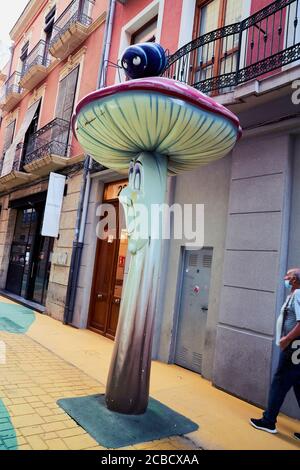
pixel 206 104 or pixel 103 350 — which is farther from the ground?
pixel 206 104

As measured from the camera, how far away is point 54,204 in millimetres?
9273

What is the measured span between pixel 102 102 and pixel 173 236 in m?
3.31

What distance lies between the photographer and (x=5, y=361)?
486cm

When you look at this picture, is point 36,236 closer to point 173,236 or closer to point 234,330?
point 173,236

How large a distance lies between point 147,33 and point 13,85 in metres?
9.51

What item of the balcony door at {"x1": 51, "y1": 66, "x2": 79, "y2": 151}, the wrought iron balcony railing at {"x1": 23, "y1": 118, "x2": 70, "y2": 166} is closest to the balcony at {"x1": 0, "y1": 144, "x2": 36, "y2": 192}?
the wrought iron balcony railing at {"x1": 23, "y1": 118, "x2": 70, "y2": 166}

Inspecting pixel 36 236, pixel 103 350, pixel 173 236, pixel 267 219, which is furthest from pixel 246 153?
pixel 36 236

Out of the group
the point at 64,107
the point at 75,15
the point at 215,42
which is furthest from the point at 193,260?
→ the point at 75,15

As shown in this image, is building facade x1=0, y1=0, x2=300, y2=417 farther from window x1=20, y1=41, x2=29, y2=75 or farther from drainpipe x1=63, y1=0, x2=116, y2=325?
window x1=20, y1=41, x2=29, y2=75

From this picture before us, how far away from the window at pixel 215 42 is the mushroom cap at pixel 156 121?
2.55m

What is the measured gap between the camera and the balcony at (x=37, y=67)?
12.0 meters

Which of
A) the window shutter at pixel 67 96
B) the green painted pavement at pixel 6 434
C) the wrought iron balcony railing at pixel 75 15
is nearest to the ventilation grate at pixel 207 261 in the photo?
the green painted pavement at pixel 6 434

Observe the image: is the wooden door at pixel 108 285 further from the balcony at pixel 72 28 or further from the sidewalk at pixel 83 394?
the balcony at pixel 72 28

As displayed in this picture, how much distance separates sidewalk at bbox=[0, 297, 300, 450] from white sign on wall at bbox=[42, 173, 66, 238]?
335 centimetres
